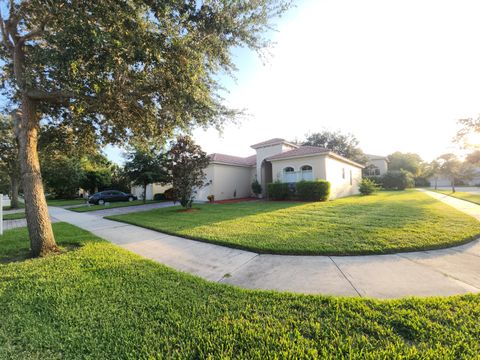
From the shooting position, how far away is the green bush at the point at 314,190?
46.8 feet

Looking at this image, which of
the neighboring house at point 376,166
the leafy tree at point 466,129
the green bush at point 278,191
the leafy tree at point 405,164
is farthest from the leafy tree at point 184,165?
the leafy tree at point 405,164

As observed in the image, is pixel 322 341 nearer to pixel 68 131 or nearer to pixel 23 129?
pixel 23 129

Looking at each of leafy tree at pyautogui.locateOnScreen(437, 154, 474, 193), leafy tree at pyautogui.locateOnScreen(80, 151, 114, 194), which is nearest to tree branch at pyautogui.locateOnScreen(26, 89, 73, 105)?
leafy tree at pyautogui.locateOnScreen(80, 151, 114, 194)

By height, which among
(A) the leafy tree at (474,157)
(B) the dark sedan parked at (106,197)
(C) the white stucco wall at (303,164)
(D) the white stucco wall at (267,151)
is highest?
(D) the white stucco wall at (267,151)

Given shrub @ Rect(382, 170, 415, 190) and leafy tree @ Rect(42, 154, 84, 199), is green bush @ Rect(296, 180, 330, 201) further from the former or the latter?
shrub @ Rect(382, 170, 415, 190)

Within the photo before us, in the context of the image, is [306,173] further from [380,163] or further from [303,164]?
[380,163]

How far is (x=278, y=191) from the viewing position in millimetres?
15938

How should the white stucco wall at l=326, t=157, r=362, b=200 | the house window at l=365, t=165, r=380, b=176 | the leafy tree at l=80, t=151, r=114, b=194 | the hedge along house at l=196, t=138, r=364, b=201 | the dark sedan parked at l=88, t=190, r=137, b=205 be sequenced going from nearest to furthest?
the hedge along house at l=196, t=138, r=364, b=201, the white stucco wall at l=326, t=157, r=362, b=200, the dark sedan parked at l=88, t=190, r=137, b=205, the leafy tree at l=80, t=151, r=114, b=194, the house window at l=365, t=165, r=380, b=176

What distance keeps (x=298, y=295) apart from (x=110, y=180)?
34.5m

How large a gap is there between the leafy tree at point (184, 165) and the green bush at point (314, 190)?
7260 millimetres

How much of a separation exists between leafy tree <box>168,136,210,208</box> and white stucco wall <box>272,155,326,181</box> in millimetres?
7310

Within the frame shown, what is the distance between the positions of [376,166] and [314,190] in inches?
1142

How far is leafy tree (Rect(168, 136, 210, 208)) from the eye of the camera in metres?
11.8

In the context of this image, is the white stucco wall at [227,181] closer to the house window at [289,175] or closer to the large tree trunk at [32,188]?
the house window at [289,175]
